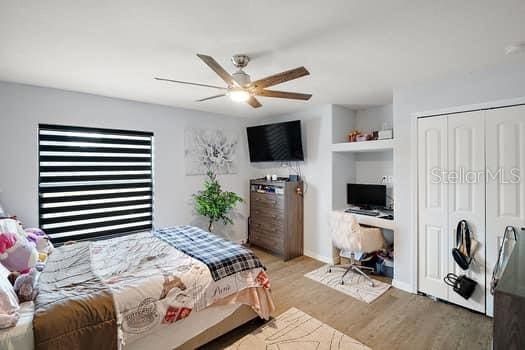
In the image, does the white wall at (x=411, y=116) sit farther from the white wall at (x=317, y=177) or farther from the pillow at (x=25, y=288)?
the pillow at (x=25, y=288)

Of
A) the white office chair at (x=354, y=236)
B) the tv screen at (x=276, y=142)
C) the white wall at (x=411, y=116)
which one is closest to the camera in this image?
the white wall at (x=411, y=116)

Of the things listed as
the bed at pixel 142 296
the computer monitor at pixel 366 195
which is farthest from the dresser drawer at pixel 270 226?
the bed at pixel 142 296

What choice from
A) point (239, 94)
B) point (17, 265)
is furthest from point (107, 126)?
point (239, 94)

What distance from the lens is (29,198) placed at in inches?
115

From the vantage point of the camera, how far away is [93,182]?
3.38 meters

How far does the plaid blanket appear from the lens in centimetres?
219

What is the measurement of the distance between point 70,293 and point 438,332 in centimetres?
295

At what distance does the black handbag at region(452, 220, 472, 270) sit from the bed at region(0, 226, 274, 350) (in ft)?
6.31

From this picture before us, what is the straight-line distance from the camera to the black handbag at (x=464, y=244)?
254 cm

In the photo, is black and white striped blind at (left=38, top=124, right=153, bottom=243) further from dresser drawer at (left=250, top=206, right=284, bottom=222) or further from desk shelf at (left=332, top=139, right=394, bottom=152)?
desk shelf at (left=332, top=139, right=394, bottom=152)

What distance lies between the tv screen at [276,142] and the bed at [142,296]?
205cm

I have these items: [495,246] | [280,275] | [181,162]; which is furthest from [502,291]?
[181,162]

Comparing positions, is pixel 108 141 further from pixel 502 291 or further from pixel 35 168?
pixel 502 291

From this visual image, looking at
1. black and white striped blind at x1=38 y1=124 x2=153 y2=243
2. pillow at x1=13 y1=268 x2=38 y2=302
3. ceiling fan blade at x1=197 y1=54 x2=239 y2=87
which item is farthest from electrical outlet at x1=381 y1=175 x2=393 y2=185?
pillow at x1=13 y1=268 x2=38 y2=302
